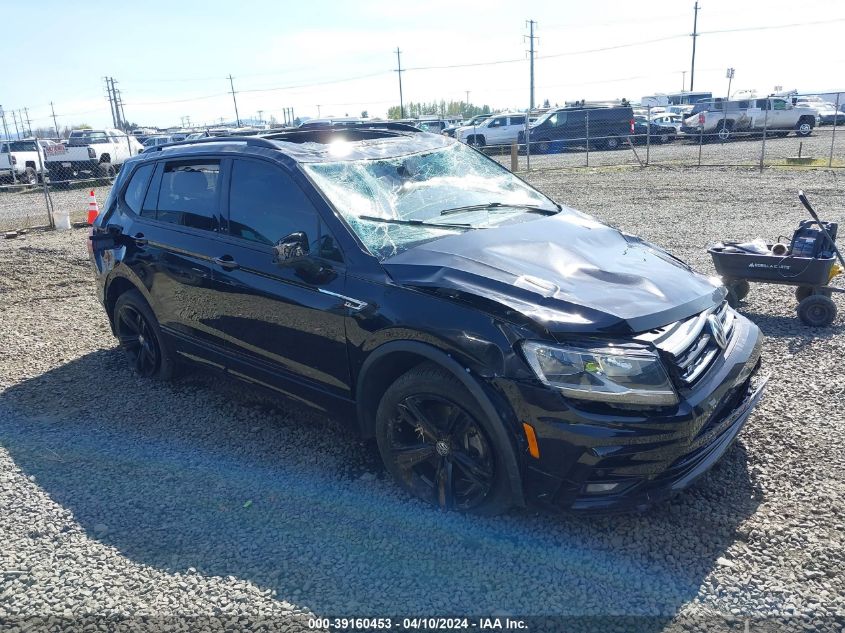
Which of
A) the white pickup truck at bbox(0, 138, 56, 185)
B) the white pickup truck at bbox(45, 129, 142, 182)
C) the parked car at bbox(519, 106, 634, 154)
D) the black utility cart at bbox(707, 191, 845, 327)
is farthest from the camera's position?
the parked car at bbox(519, 106, 634, 154)

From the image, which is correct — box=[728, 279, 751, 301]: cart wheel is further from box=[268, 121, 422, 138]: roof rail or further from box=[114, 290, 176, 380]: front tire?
box=[114, 290, 176, 380]: front tire

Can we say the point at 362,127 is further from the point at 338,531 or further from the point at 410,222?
the point at 338,531

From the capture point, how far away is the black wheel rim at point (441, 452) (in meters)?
3.18

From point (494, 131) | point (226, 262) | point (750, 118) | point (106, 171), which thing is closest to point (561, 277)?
point (226, 262)

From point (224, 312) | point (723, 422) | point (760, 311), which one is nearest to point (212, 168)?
→ point (224, 312)

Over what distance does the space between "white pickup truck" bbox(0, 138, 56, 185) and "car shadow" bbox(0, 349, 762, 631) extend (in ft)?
77.7

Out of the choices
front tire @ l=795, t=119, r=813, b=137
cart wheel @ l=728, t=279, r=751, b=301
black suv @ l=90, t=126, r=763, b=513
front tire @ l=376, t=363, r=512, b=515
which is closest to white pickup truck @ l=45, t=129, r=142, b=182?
black suv @ l=90, t=126, r=763, b=513

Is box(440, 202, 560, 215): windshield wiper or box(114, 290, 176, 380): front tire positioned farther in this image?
box(114, 290, 176, 380): front tire

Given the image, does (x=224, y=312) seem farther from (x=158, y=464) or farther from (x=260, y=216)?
(x=158, y=464)

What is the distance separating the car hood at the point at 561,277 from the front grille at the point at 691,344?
0.18ft

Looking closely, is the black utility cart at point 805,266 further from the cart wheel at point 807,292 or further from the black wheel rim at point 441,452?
the black wheel rim at point 441,452

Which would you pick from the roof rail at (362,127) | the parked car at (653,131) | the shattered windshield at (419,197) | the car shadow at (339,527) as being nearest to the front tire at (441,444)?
the car shadow at (339,527)

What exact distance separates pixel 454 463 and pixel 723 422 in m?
1.28

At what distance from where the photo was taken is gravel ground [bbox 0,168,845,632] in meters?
2.86
